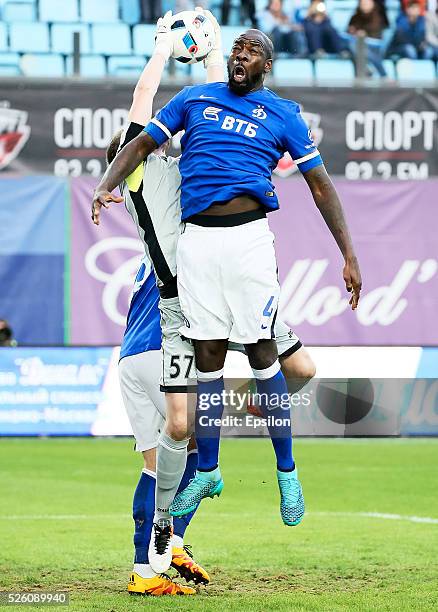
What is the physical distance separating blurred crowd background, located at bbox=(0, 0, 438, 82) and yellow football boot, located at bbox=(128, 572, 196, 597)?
10720mm

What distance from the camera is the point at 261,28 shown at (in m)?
17.7

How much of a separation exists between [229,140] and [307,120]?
10.2 metres

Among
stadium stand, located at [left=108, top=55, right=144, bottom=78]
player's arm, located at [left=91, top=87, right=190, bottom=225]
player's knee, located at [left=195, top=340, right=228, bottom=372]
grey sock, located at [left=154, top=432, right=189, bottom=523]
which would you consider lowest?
stadium stand, located at [left=108, top=55, right=144, bottom=78]

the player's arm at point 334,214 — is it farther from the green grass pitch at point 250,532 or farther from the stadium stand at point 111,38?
the stadium stand at point 111,38

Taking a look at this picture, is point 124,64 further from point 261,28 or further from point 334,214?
point 334,214

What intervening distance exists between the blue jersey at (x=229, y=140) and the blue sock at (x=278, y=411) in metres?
0.87

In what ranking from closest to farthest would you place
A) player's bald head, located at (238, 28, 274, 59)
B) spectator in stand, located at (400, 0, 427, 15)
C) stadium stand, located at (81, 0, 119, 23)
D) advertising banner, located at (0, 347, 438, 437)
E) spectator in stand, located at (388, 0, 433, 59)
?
1. player's bald head, located at (238, 28, 274, 59)
2. advertising banner, located at (0, 347, 438, 437)
3. spectator in stand, located at (388, 0, 433, 59)
4. spectator in stand, located at (400, 0, 427, 15)
5. stadium stand, located at (81, 0, 119, 23)

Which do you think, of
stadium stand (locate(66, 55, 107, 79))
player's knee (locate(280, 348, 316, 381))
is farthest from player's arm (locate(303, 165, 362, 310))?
stadium stand (locate(66, 55, 107, 79))

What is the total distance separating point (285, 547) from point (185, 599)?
6.36ft

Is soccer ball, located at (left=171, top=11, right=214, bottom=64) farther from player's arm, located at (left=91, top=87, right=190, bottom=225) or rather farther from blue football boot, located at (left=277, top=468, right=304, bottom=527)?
blue football boot, located at (left=277, top=468, right=304, bottom=527)

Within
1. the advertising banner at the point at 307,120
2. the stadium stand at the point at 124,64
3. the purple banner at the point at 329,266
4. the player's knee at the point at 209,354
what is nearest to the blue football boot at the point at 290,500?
the player's knee at the point at 209,354

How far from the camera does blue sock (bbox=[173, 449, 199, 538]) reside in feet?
23.0

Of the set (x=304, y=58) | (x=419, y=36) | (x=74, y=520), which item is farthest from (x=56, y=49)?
(x=74, y=520)
